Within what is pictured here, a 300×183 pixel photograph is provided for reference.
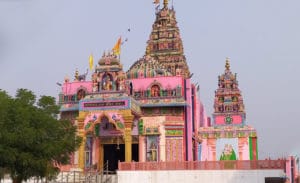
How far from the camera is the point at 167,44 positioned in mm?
43000

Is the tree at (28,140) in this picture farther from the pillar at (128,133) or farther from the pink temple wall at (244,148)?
the pink temple wall at (244,148)

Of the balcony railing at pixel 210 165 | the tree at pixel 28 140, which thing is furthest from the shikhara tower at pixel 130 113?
the tree at pixel 28 140

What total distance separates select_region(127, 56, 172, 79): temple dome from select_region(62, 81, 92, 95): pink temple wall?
324 cm

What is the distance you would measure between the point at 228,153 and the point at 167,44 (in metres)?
12.5

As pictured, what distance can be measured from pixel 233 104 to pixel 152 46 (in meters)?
11.5

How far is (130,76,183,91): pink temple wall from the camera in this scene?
33.0 meters

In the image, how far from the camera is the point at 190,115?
32.9 meters

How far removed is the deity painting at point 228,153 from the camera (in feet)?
148

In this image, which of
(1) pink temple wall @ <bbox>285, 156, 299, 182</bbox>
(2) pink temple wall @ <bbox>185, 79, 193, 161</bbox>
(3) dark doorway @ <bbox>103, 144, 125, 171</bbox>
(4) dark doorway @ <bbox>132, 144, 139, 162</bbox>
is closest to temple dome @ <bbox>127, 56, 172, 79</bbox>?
(2) pink temple wall @ <bbox>185, 79, 193, 161</bbox>

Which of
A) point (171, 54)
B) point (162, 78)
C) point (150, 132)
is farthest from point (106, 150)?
point (171, 54)

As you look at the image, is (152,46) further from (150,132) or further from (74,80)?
(150,132)

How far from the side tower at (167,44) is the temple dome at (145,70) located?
6.20 meters

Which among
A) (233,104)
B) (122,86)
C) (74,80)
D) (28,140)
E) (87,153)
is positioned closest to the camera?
(28,140)

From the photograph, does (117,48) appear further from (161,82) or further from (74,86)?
(74,86)
